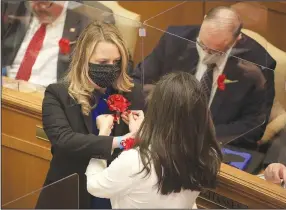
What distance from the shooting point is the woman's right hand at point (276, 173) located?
10.8 ft

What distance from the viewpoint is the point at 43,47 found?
423 centimetres

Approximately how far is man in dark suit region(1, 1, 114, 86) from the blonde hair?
89 centimetres

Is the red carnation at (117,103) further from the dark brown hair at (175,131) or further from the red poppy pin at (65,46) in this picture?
the red poppy pin at (65,46)

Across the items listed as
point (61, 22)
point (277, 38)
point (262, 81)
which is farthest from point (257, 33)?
point (61, 22)

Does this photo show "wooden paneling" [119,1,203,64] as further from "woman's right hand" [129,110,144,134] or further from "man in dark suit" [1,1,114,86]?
"woman's right hand" [129,110,144,134]

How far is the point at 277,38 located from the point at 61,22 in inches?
44.0

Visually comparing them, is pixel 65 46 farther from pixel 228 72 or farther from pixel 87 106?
pixel 87 106

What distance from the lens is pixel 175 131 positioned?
2.69 m

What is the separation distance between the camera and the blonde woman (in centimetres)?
304

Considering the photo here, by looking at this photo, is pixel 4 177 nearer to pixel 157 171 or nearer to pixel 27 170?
pixel 27 170

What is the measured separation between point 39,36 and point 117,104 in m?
1.32

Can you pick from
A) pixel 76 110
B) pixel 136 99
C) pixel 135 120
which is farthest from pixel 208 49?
pixel 76 110

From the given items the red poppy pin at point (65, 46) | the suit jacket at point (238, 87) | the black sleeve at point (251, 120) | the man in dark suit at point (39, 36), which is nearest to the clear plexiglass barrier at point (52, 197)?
the suit jacket at point (238, 87)

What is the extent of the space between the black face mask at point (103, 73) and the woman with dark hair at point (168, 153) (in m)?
0.37
